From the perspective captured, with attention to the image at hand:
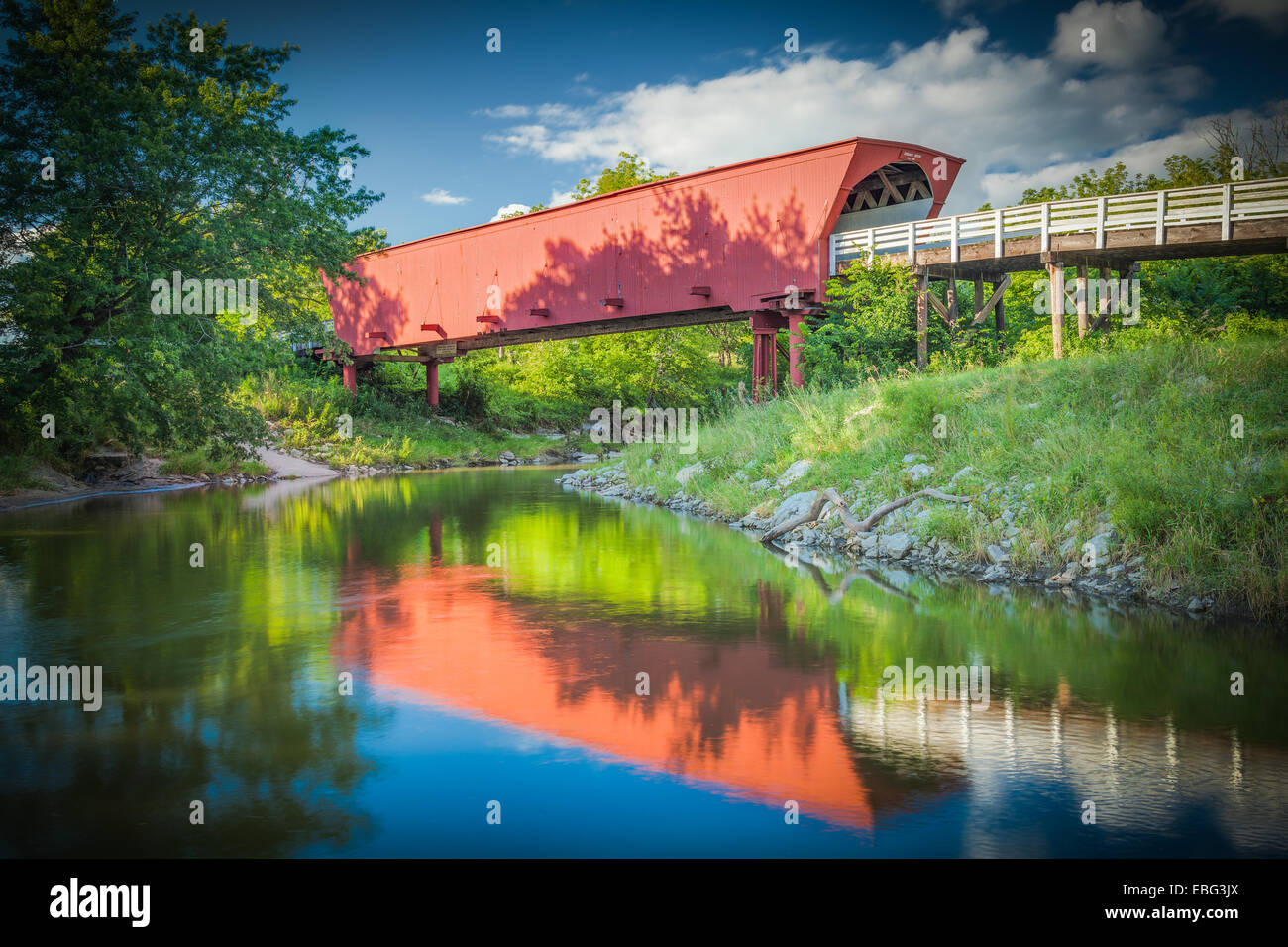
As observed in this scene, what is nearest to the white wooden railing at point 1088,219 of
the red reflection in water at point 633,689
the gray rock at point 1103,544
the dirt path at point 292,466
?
the gray rock at point 1103,544

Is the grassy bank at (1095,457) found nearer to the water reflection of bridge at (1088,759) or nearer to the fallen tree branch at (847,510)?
the fallen tree branch at (847,510)

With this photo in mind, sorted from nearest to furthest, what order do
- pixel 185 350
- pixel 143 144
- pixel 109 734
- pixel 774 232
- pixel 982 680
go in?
1. pixel 109 734
2. pixel 982 680
3. pixel 143 144
4. pixel 185 350
5. pixel 774 232

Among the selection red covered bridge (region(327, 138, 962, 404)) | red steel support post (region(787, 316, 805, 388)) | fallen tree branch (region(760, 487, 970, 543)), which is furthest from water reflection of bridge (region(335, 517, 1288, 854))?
red covered bridge (region(327, 138, 962, 404))

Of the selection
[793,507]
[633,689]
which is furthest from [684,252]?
[633,689]

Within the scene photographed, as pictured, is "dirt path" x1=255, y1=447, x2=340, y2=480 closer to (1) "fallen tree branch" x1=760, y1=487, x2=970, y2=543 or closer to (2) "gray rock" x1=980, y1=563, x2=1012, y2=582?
(1) "fallen tree branch" x1=760, y1=487, x2=970, y2=543

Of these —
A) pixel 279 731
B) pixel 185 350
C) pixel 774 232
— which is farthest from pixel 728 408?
pixel 279 731

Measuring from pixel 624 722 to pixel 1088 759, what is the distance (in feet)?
8.92

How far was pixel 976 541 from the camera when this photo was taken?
1105 centimetres

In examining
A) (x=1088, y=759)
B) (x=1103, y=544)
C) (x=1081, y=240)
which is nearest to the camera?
(x=1088, y=759)

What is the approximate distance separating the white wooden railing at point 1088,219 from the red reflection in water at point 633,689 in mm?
14079

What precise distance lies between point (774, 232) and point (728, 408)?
4.62m

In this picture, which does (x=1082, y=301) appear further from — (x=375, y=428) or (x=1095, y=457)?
(x=375, y=428)
